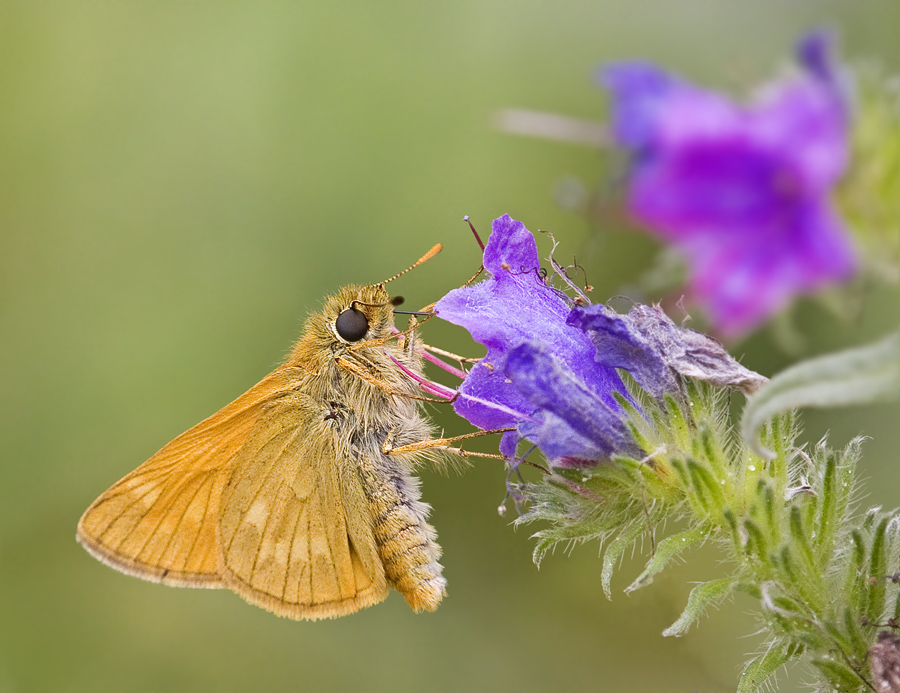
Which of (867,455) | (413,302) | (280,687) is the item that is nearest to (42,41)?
(413,302)

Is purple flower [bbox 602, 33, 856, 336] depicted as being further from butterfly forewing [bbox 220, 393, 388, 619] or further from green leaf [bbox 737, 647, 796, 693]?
butterfly forewing [bbox 220, 393, 388, 619]

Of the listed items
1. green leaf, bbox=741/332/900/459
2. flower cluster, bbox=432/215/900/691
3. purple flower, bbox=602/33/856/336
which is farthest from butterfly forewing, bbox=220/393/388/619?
purple flower, bbox=602/33/856/336

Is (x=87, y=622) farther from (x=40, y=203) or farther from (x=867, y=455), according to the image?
(x=867, y=455)

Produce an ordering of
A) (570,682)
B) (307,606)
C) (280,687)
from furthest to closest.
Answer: (280,687), (570,682), (307,606)

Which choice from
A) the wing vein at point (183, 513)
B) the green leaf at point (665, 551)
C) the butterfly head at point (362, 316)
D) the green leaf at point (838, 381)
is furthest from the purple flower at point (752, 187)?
the wing vein at point (183, 513)

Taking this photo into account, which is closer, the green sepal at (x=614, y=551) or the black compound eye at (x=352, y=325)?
the green sepal at (x=614, y=551)

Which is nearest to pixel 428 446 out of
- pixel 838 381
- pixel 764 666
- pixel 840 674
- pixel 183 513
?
pixel 183 513

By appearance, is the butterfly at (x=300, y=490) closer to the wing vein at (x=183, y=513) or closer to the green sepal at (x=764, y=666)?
the wing vein at (x=183, y=513)
